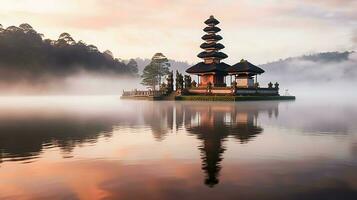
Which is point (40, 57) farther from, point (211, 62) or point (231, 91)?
point (231, 91)

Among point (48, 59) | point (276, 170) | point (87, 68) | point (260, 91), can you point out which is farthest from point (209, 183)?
point (87, 68)

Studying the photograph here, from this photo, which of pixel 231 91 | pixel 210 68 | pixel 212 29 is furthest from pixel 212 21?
pixel 231 91

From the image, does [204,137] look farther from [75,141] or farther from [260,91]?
[260,91]

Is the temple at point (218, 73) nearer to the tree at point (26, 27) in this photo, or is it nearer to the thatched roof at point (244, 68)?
the thatched roof at point (244, 68)

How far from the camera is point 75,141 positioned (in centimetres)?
2020

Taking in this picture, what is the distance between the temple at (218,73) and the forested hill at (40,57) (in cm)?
7730

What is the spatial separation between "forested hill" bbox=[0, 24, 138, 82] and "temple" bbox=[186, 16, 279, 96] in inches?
3043

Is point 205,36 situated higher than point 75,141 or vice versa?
point 205,36

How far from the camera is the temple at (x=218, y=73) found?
7888cm

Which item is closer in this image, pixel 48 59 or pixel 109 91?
pixel 48 59

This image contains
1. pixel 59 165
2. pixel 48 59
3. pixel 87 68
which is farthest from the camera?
pixel 87 68

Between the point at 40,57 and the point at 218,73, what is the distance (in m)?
84.5

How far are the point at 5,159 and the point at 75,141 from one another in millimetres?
4983

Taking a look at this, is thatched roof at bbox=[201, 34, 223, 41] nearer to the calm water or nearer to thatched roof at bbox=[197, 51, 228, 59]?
thatched roof at bbox=[197, 51, 228, 59]
